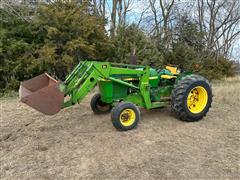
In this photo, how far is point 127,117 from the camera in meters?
5.29

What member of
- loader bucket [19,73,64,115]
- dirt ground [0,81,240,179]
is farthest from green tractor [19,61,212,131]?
dirt ground [0,81,240,179]

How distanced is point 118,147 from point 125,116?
2.88ft

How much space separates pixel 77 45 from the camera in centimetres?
1098

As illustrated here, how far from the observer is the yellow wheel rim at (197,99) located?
5.88 metres

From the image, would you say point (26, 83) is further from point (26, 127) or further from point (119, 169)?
point (119, 169)

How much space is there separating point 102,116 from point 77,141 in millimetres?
1516

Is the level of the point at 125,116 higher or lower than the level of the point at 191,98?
lower

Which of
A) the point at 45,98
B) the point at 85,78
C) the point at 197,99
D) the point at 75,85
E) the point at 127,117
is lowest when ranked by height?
the point at 127,117

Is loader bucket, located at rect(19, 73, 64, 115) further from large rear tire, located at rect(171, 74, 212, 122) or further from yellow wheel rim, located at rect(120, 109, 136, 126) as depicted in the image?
large rear tire, located at rect(171, 74, 212, 122)

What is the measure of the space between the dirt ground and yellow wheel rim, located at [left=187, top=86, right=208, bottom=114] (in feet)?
0.89

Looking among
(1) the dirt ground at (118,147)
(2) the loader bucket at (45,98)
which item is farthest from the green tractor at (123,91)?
(1) the dirt ground at (118,147)

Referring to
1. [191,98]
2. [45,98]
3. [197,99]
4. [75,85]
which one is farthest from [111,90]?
[197,99]

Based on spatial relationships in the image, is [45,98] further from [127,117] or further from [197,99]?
[197,99]

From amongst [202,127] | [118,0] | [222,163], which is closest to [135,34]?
[118,0]
